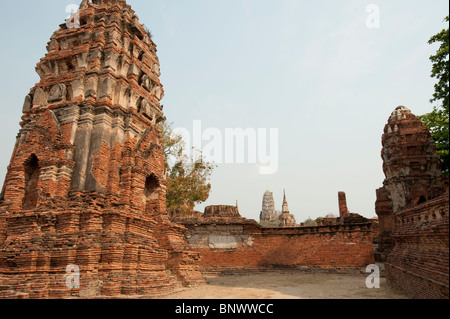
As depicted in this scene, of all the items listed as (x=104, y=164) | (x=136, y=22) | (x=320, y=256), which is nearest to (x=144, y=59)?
(x=136, y=22)

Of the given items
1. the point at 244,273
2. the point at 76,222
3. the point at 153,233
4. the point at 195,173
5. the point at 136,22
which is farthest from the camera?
the point at 195,173

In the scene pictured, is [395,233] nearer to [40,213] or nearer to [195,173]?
[40,213]

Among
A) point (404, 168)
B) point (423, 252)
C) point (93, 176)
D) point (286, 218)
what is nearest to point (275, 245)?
point (404, 168)

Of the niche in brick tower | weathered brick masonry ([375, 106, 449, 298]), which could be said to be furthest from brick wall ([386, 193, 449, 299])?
the niche in brick tower

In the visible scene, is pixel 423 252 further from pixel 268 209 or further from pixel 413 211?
pixel 268 209

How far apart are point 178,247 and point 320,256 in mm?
7863

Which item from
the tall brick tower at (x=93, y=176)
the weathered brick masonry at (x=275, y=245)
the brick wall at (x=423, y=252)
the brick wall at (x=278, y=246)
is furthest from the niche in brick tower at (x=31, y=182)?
the brick wall at (x=423, y=252)

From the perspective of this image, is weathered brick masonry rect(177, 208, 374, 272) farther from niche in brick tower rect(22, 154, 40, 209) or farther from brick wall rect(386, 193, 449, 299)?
niche in brick tower rect(22, 154, 40, 209)

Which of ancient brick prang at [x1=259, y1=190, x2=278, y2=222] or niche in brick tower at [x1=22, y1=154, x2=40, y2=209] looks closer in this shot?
niche in brick tower at [x1=22, y1=154, x2=40, y2=209]

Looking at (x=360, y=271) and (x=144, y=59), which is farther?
(x=360, y=271)

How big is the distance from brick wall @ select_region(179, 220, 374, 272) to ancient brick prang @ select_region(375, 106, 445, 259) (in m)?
1.32

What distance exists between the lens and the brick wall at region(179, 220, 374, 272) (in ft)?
44.9

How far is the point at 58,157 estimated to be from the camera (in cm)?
825

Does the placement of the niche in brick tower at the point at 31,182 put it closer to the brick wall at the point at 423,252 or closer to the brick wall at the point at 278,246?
the brick wall at the point at 278,246
